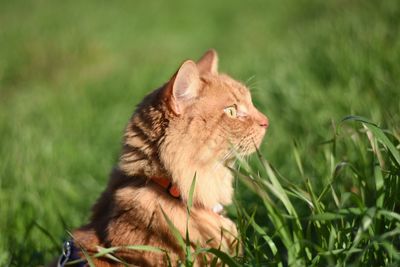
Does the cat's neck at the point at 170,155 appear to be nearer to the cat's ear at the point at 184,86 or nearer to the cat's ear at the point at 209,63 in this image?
the cat's ear at the point at 184,86

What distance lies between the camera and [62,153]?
12.0 ft

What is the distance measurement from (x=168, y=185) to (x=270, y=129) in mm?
1731

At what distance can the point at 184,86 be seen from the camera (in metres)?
1.95

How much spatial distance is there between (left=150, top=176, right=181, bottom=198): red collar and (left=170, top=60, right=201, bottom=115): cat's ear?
281 millimetres

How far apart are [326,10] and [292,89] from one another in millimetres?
3147

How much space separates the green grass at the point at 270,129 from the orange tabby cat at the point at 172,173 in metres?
0.15

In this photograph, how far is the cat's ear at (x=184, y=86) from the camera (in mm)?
1847

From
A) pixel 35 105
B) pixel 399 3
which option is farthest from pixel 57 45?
pixel 399 3

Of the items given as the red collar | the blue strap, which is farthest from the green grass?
the blue strap

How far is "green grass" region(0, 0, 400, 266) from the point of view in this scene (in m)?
1.64

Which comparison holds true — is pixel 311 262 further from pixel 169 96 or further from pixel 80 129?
pixel 80 129

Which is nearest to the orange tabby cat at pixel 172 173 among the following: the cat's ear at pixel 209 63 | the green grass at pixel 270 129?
the green grass at pixel 270 129

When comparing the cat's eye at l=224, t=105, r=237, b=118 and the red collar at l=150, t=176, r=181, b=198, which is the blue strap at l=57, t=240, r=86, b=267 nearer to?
the red collar at l=150, t=176, r=181, b=198

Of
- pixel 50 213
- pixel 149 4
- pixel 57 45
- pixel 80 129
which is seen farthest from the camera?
pixel 149 4
